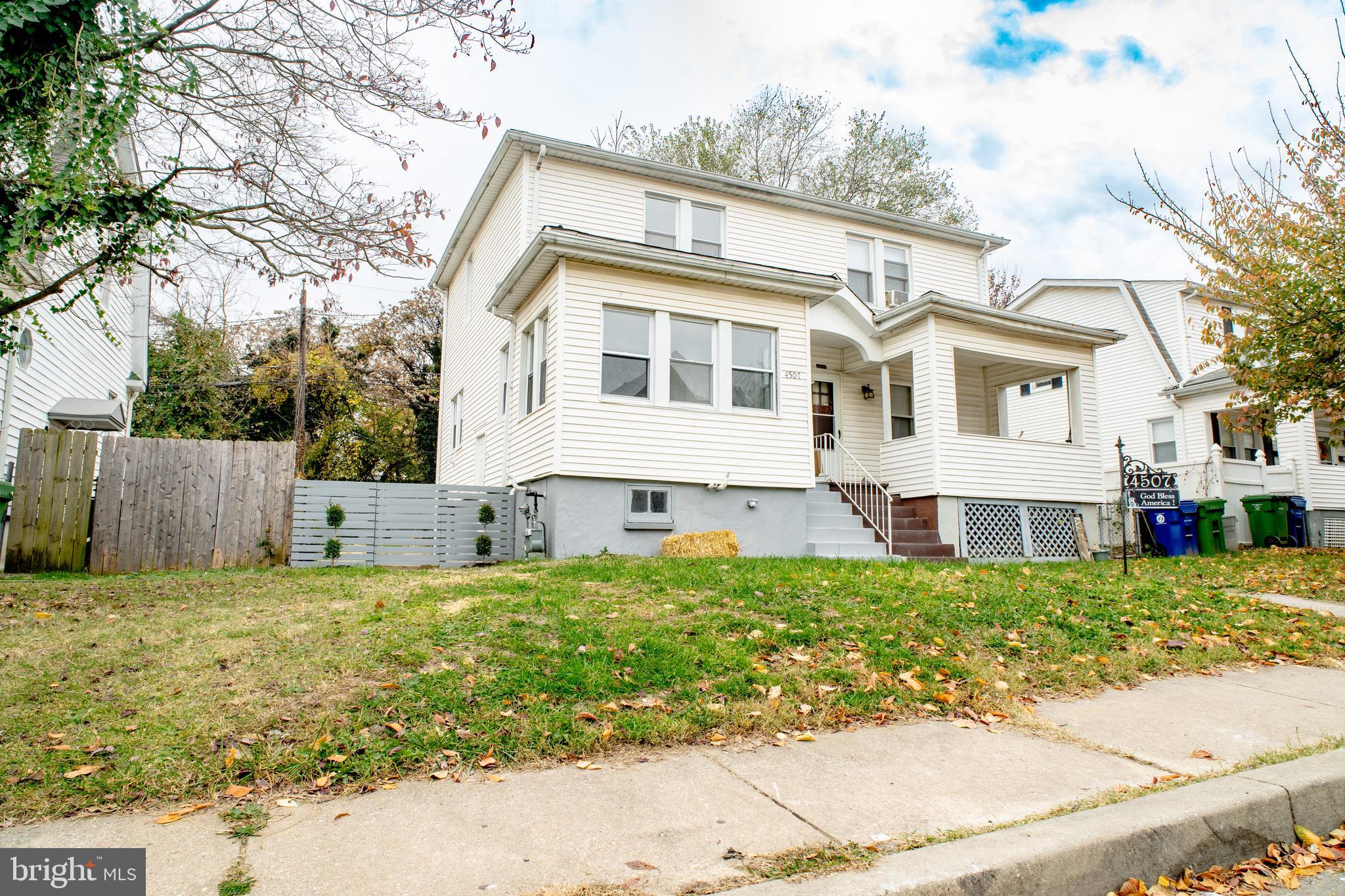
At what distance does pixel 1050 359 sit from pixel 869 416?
3.50 metres

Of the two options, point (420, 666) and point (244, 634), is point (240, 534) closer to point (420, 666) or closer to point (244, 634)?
point (244, 634)

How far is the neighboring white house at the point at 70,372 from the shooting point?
423 inches

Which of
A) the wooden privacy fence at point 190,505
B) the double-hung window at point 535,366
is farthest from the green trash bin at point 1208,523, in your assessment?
the wooden privacy fence at point 190,505

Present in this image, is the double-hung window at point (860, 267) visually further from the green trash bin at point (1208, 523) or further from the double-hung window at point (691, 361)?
the green trash bin at point (1208, 523)

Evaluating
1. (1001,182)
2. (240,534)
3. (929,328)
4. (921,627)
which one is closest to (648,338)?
(929,328)

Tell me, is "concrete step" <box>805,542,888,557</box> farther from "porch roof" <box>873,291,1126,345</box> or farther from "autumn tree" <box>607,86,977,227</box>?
"autumn tree" <box>607,86,977,227</box>

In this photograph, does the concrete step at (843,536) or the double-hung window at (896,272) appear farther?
the double-hung window at (896,272)

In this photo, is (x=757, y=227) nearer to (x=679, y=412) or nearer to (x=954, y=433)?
(x=954, y=433)

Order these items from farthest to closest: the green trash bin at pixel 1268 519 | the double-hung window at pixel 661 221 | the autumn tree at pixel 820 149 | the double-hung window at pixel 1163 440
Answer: the autumn tree at pixel 820 149 < the double-hung window at pixel 1163 440 < the green trash bin at pixel 1268 519 < the double-hung window at pixel 661 221

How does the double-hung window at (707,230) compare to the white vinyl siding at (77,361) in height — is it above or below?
above

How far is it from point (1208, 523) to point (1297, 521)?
3463mm

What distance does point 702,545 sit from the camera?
420 inches

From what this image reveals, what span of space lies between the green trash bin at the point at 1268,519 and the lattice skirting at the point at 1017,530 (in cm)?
616

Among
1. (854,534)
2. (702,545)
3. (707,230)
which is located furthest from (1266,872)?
(707,230)
